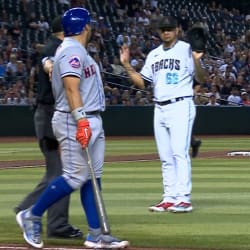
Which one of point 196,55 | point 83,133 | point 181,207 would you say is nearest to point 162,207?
point 181,207

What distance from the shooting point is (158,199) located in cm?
1015

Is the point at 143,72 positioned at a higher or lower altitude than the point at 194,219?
higher

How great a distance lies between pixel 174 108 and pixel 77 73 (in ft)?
7.30

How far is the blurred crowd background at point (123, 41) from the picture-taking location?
2596 centimetres

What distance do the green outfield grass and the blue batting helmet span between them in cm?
170

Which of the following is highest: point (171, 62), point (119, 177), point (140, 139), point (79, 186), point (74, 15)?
point (74, 15)

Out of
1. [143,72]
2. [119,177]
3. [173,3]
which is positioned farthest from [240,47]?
[143,72]

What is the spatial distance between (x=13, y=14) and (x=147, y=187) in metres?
21.0

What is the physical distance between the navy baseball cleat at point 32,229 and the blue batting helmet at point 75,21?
1479 millimetres

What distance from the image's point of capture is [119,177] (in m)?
13.0

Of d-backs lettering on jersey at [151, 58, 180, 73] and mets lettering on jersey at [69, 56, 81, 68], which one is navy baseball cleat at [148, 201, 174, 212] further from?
mets lettering on jersey at [69, 56, 81, 68]

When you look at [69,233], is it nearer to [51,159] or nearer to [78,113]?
[51,159]

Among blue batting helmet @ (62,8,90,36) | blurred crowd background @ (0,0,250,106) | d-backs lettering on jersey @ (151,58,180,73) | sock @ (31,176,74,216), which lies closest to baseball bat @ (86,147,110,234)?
sock @ (31,176,74,216)

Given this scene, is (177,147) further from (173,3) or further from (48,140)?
(173,3)
